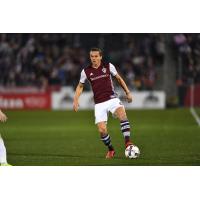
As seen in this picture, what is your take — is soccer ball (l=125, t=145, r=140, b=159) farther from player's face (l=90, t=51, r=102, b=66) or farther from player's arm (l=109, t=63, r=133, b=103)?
player's face (l=90, t=51, r=102, b=66)

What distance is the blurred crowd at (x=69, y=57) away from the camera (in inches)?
1326

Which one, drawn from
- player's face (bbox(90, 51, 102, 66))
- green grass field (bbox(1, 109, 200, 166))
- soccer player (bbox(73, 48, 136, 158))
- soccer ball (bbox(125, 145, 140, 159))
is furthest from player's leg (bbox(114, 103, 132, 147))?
player's face (bbox(90, 51, 102, 66))

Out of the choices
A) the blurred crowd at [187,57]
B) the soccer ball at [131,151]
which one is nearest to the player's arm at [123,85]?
the soccer ball at [131,151]

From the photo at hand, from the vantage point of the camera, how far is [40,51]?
→ 34750 millimetres

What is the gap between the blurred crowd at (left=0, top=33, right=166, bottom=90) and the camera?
3369 cm

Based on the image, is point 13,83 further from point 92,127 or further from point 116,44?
point 92,127

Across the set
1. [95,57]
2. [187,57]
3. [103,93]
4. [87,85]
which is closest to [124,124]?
[103,93]

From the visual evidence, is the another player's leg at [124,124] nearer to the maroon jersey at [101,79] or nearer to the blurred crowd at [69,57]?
the maroon jersey at [101,79]

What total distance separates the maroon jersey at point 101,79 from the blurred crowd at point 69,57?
18.7 metres

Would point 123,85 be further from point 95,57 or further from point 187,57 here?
point 187,57

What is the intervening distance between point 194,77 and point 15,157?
1906cm

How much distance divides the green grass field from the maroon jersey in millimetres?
1251
